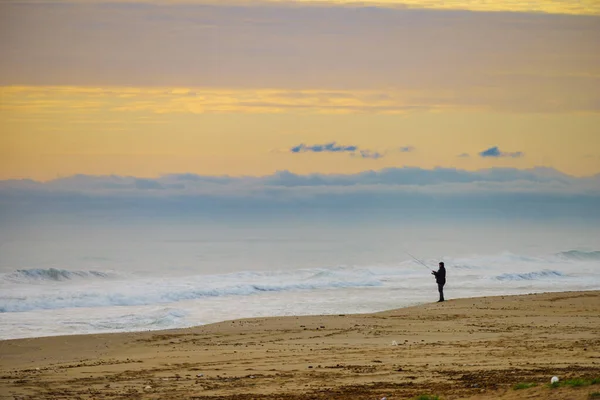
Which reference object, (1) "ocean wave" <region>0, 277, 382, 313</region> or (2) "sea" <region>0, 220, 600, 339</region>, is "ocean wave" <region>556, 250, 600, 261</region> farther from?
(1) "ocean wave" <region>0, 277, 382, 313</region>

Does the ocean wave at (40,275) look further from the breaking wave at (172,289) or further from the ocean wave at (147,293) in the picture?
the ocean wave at (147,293)

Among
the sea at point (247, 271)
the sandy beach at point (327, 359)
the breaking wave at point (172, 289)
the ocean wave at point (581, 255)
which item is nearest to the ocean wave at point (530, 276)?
the sea at point (247, 271)

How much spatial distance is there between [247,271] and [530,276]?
15473 millimetres

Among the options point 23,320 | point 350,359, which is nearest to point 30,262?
point 23,320

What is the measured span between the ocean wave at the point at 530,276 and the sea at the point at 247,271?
0.31 feet

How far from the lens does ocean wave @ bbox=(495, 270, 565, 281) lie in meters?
39.9

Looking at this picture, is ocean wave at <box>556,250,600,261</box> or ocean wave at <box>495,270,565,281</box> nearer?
ocean wave at <box>495,270,565,281</box>

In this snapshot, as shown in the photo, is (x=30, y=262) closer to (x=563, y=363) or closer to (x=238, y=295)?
(x=238, y=295)

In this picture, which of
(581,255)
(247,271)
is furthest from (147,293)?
(581,255)

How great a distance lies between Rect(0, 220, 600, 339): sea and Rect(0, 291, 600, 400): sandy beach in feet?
10.6

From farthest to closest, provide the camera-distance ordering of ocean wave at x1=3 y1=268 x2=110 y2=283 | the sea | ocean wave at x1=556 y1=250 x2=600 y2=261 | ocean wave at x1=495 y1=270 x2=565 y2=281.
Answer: ocean wave at x1=556 y1=250 x2=600 y2=261 → ocean wave at x1=495 y1=270 x2=565 y2=281 → ocean wave at x1=3 y1=268 x2=110 y2=283 → the sea

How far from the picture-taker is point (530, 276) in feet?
134

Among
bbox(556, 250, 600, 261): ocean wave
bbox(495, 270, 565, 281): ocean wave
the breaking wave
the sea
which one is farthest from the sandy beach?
A: bbox(556, 250, 600, 261): ocean wave

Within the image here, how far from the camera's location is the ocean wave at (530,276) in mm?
39869
